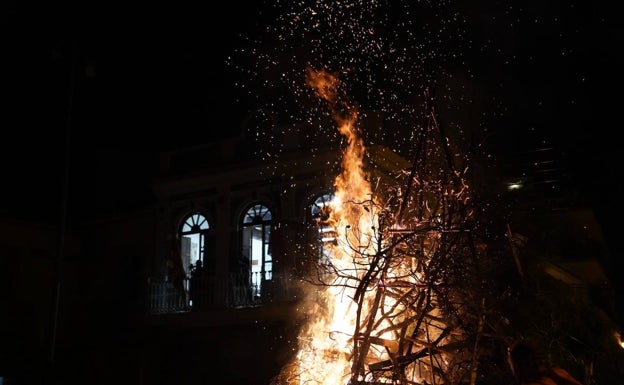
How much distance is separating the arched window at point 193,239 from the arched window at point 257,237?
1.29m

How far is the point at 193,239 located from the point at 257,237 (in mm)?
2123

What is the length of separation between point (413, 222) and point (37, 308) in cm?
1783

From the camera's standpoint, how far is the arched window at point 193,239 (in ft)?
59.0

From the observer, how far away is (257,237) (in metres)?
17.2

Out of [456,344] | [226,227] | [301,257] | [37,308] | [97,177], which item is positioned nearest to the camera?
[456,344]

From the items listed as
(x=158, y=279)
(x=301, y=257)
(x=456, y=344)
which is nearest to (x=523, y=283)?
(x=456, y=344)

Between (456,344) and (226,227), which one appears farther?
(226,227)

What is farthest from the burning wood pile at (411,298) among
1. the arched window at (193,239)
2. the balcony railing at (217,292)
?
the arched window at (193,239)

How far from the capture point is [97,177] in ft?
79.2

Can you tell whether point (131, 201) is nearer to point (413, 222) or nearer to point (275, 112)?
point (275, 112)

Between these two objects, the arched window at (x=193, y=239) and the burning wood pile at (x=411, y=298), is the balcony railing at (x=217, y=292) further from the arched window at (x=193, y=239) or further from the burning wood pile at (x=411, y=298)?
the burning wood pile at (x=411, y=298)

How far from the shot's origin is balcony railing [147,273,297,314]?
15680 millimetres

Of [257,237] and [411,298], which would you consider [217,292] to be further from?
[411,298]

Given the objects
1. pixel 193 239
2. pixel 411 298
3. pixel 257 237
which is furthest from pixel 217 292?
pixel 411 298
